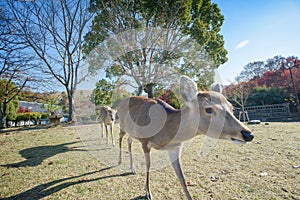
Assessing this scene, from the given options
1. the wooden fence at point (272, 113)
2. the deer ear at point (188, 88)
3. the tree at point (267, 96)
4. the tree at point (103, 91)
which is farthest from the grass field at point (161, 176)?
the tree at point (267, 96)

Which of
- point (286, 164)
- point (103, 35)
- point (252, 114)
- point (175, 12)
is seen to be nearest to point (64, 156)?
point (286, 164)

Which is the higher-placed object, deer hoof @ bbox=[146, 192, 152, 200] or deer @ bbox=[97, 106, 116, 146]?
deer @ bbox=[97, 106, 116, 146]

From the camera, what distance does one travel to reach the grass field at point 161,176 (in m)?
2.34

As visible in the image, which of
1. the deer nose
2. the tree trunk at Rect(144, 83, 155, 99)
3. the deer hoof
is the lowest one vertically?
the deer hoof

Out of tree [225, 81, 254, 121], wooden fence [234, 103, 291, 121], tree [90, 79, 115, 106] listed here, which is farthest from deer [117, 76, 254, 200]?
wooden fence [234, 103, 291, 121]

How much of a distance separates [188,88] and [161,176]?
2.01m

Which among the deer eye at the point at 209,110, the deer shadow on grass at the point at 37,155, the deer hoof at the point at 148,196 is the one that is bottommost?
the deer hoof at the point at 148,196

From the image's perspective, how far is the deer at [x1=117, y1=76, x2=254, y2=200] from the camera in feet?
4.73

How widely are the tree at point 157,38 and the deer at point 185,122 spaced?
1.19 meters

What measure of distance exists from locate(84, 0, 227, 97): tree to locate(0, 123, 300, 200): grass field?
6.37ft

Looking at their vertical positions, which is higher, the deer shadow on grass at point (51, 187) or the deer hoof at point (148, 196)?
the deer shadow on grass at point (51, 187)

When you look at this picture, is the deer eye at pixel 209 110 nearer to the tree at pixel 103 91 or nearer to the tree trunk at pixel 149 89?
the tree trunk at pixel 149 89

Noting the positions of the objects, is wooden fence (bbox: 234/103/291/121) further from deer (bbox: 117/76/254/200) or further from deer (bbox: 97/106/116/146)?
deer (bbox: 117/76/254/200)

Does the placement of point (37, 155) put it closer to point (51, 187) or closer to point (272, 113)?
point (51, 187)
